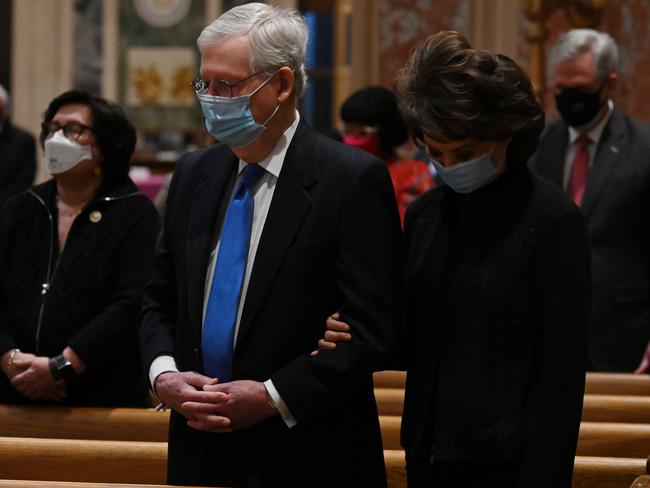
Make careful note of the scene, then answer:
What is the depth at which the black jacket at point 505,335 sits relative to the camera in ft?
8.80

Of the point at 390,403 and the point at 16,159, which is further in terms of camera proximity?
the point at 16,159

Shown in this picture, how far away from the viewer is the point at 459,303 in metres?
2.79

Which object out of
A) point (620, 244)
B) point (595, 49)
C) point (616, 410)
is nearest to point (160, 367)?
point (616, 410)

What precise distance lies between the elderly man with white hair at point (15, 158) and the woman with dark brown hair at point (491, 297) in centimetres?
443

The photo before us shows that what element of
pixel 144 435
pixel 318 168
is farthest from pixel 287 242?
pixel 144 435

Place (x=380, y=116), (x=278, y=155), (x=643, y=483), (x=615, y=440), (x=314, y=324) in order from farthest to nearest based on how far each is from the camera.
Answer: (x=380, y=116) → (x=615, y=440) → (x=278, y=155) → (x=314, y=324) → (x=643, y=483)

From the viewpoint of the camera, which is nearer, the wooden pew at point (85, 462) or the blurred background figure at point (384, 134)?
the wooden pew at point (85, 462)

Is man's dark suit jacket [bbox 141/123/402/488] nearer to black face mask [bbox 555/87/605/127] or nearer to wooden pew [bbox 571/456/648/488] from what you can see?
wooden pew [bbox 571/456/648/488]

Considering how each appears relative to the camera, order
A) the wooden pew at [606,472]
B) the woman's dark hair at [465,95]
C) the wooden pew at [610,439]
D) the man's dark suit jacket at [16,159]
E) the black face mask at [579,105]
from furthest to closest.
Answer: the man's dark suit jacket at [16,159], the black face mask at [579,105], the wooden pew at [610,439], the wooden pew at [606,472], the woman's dark hair at [465,95]

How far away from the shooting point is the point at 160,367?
3.01 m

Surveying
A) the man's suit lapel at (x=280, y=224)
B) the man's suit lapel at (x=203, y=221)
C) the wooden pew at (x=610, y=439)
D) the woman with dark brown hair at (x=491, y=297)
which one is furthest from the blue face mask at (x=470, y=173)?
the wooden pew at (x=610, y=439)

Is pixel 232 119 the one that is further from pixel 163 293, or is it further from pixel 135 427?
pixel 135 427

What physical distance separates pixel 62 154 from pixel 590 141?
207 centimetres

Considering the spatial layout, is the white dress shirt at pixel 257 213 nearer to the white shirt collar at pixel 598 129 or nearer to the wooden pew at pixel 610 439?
the wooden pew at pixel 610 439
